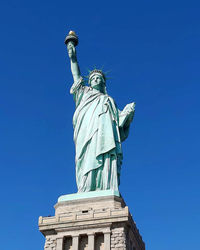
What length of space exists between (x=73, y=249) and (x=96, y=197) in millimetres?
2993

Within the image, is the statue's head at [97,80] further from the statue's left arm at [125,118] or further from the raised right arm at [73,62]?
the statue's left arm at [125,118]

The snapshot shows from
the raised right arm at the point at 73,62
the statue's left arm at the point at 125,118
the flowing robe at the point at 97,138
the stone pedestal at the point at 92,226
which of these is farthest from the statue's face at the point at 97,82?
the stone pedestal at the point at 92,226

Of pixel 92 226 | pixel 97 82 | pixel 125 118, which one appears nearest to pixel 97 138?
pixel 125 118

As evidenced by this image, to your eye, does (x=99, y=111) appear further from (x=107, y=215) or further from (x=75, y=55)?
(x=107, y=215)

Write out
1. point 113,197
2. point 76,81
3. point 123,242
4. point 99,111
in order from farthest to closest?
point 76,81 < point 99,111 < point 113,197 < point 123,242

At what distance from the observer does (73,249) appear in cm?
2308

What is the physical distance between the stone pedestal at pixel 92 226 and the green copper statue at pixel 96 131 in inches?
60.2

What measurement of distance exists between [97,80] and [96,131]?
4.52 metres

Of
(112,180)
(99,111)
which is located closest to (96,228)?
(112,180)

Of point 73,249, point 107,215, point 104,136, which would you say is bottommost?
point 73,249

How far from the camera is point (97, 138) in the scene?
2723 cm

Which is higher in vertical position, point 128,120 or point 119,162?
point 128,120

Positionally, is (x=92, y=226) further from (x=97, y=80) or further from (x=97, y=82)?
(x=97, y=80)

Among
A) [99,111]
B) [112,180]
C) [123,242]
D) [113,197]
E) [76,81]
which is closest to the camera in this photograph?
[123,242]
